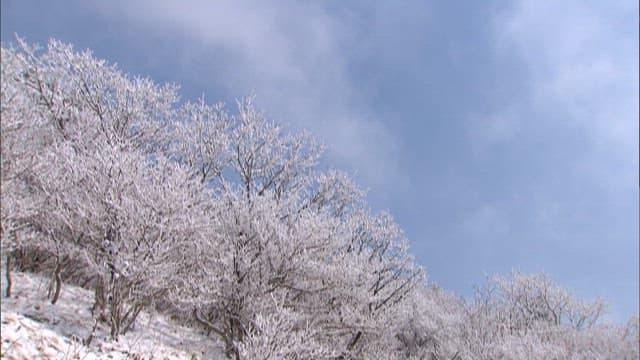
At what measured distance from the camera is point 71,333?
11352 mm

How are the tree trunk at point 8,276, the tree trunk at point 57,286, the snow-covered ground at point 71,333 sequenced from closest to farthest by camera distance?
the snow-covered ground at point 71,333
the tree trunk at point 8,276
the tree trunk at point 57,286

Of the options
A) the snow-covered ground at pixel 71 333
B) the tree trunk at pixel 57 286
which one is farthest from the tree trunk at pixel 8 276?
the tree trunk at pixel 57 286

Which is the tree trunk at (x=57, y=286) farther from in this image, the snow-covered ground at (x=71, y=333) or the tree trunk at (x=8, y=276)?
the tree trunk at (x=8, y=276)

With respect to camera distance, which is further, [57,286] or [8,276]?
[57,286]

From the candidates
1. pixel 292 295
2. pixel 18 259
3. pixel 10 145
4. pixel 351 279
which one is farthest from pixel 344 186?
pixel 10 145

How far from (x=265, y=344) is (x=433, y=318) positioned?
19.6 meters

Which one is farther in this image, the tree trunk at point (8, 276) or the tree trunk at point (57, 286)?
the tree trunk at point (57, 286)

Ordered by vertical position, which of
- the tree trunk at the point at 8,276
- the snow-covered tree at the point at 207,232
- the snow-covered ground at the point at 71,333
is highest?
the snow-covered tree at the point at 207,232

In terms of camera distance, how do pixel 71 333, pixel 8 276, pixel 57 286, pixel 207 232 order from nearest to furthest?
pixel 71 333
pixel 8 276
pixel 57 286
pixel 207 232

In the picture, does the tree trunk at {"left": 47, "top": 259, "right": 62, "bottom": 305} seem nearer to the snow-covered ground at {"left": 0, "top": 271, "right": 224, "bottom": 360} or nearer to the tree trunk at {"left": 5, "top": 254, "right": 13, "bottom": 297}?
the snow-covered ground at {"left": 0, "top": 271, "right": 224, "bottom": 360}

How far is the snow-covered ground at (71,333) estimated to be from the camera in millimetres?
9055

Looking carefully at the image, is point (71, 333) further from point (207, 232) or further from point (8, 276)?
point (207, 232)

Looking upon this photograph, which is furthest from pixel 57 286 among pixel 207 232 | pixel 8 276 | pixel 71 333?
pixel 207 232

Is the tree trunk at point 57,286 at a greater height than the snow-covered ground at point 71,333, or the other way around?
the tree trunk at point 57,286
